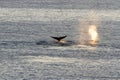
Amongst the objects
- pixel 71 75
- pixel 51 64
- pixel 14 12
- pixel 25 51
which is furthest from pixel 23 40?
pixel 14 12

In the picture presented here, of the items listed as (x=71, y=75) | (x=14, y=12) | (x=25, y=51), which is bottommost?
(x=71, y=75)

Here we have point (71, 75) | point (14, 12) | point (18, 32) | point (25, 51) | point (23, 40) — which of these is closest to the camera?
point (71, 75)

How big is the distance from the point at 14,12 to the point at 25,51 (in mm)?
19788

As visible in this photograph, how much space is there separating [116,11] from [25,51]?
71.2ft

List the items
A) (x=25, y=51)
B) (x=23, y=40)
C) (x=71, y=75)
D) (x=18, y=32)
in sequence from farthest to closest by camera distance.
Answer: (x=18, y=32), (x=23, y=40), (x=25, y=51), (x=71, y=75)

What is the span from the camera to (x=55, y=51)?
24250 mm

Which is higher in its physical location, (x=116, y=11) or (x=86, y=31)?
(x=116, y=11)

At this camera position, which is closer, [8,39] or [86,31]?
[8,39]

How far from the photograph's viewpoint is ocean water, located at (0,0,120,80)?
20438mm

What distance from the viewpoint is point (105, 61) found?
2252cm

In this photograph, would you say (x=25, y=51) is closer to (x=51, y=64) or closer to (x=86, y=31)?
(x=51, y=64)

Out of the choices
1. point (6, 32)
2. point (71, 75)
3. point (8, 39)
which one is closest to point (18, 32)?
A: point (6, 32)

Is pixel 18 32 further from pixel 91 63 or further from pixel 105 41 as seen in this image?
pixel 91 63

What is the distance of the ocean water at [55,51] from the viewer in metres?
20.4
